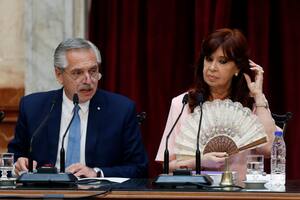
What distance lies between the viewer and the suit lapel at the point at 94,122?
6.10 m

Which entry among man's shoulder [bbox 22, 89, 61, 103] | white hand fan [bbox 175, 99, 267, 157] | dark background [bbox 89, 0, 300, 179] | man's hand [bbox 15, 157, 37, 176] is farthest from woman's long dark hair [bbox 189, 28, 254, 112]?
dark background [bbox 89, 0, 300, 179]

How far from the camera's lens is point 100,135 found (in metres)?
6.16

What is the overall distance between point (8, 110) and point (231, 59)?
7.13ft

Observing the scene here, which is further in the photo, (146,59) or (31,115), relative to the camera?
(146,59)

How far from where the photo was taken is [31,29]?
24.6 feet

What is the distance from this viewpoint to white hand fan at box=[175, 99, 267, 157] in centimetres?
570

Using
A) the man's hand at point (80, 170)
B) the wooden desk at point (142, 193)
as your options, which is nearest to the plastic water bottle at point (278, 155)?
the wooden desk at point (142, 193)

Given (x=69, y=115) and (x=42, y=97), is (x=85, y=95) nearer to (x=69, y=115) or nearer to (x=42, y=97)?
(x=69, y=115)

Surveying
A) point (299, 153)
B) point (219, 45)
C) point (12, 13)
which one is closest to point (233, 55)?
point (219, 45)

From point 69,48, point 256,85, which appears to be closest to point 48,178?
point 69,48

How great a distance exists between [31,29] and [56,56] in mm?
1308

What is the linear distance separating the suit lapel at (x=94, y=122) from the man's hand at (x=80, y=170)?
354mm

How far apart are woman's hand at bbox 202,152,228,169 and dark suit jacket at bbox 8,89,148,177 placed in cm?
54

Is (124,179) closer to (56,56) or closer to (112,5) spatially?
(56,56)
